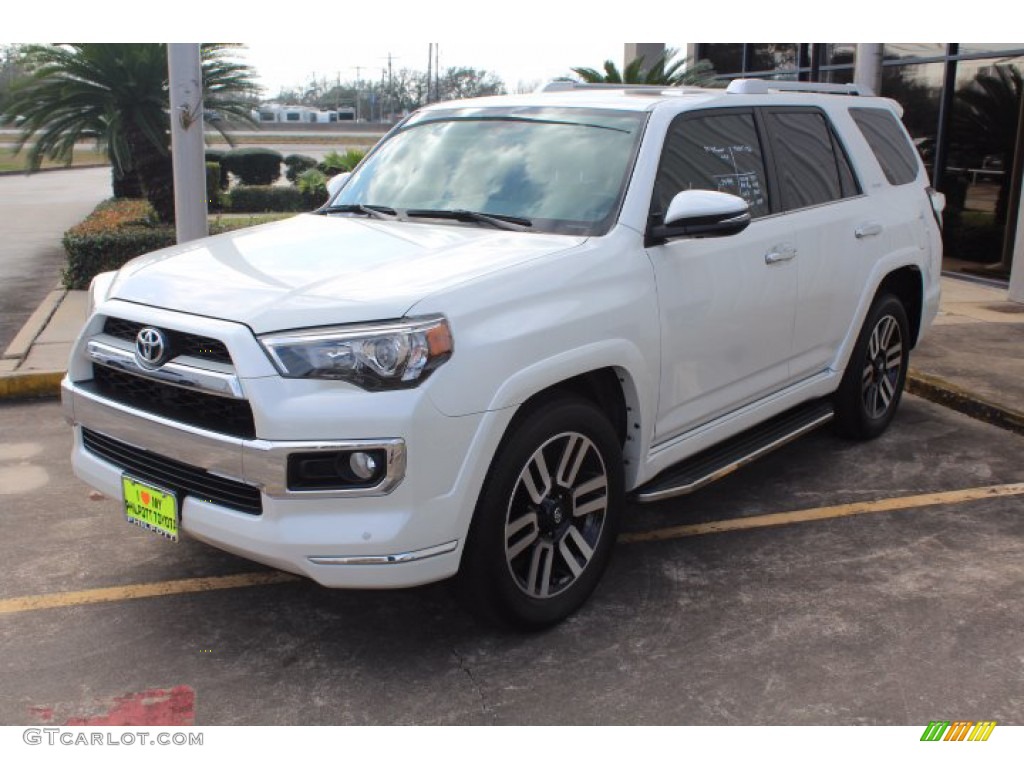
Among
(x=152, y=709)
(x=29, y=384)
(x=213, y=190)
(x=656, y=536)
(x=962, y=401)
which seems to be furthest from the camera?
(x=213, y=190)

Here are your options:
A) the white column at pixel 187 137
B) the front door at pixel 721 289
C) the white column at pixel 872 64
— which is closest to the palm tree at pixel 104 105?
the white column at pixel 187 137

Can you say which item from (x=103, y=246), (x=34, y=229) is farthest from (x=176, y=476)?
(x=34, y=229)

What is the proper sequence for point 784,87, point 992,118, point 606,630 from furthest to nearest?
point 992,118 < point 784,87 < point 606,630

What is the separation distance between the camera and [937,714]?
3.44 m

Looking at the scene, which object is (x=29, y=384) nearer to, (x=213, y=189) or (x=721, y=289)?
(x=721, y=289)

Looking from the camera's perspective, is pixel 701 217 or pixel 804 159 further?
pixel 804 159

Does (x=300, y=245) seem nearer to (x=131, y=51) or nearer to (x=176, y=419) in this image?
(x=176, y=419)

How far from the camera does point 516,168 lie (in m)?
4.60

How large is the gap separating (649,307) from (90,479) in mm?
2206

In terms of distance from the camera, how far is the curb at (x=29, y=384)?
23.9 ft

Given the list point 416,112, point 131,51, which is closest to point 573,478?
point 416,112

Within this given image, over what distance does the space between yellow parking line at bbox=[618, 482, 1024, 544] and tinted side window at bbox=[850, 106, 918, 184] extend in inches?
72.3

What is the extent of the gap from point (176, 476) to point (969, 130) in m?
10.9

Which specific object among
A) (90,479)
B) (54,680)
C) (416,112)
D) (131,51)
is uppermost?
(131,51)
